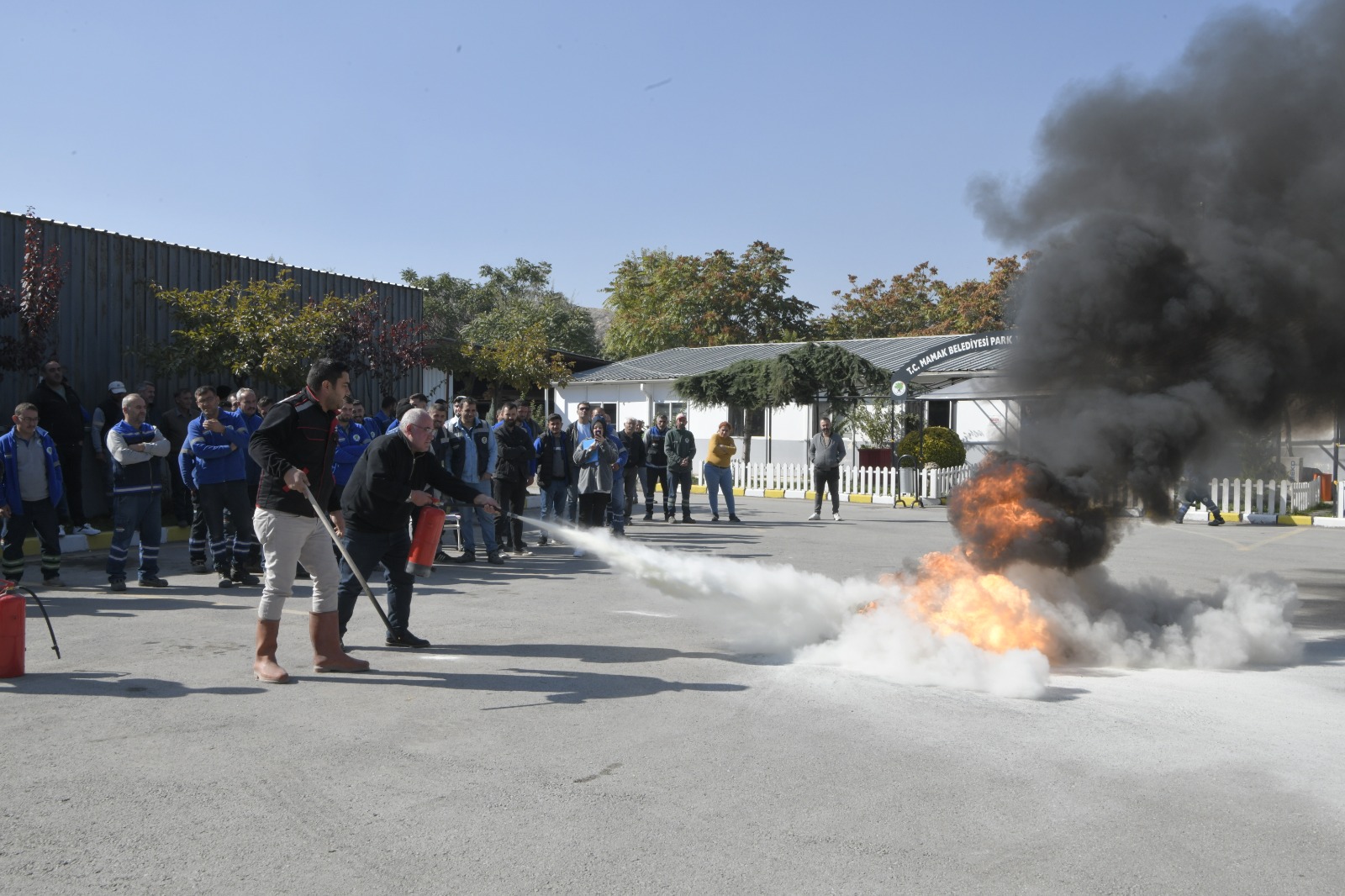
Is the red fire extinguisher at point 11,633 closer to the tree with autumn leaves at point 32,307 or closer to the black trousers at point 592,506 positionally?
the black trousers at point 592,506

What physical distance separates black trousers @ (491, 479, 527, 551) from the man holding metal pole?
5.89 meters

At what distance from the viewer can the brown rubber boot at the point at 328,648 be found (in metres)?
6.46

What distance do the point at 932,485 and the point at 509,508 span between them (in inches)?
483

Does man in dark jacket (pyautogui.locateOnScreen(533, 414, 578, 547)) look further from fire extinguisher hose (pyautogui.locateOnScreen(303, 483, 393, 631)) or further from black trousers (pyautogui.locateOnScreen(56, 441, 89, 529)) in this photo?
fire extinguisher hose (pyautogui.locateOnScreen(303, 483, 393, 631))

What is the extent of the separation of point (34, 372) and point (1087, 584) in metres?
13.7

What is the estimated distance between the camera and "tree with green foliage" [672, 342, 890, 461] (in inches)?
971

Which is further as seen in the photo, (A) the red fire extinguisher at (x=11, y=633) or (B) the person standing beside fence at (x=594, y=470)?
(B) the person standing beside fence at (x=594, y=470)

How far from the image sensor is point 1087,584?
25.3 feet

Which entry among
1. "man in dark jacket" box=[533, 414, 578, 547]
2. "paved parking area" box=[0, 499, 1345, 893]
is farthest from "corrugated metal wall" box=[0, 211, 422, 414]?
"paved parking area" box=[0, 499, 1345, 893]

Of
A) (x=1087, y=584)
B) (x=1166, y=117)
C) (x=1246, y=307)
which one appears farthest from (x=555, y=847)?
(x=1166, y=117)

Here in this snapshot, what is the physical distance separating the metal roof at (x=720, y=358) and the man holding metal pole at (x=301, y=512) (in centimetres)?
2155

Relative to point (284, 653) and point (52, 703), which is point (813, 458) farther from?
point (52, 703)

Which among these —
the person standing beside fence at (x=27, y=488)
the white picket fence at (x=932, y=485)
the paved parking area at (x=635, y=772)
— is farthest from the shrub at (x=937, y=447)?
the person standing beside fence at (x=27, y=488)

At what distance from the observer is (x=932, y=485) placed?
22.5 metres
